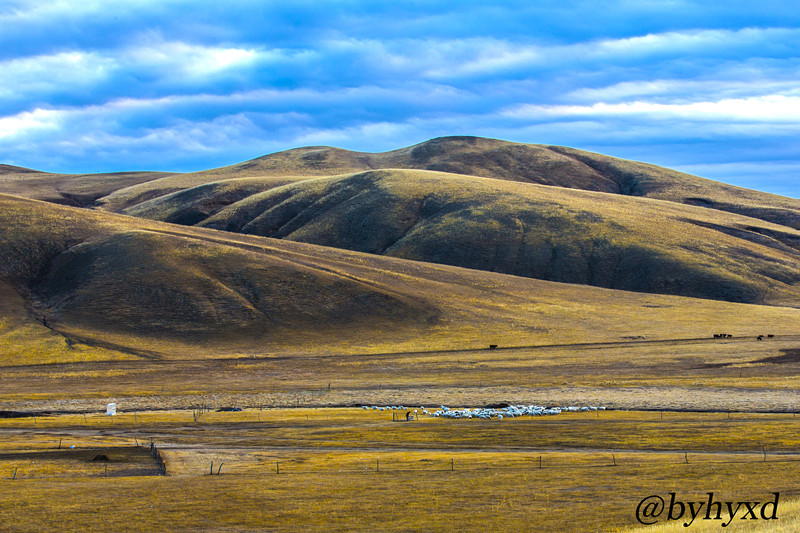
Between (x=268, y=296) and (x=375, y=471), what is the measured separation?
83.1m

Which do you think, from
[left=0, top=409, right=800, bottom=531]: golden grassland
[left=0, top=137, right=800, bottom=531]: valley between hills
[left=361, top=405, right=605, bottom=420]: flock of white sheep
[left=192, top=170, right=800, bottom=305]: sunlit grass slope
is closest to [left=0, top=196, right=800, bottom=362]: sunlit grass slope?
[left=0, top=137, right=800, bottom=531]: valley between hills

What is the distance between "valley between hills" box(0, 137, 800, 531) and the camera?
45.8m

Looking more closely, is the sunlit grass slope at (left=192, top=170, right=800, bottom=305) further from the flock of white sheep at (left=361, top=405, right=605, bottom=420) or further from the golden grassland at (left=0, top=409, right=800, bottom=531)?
the golden grassland at (left=0, top=409, right=800, bottom=531)

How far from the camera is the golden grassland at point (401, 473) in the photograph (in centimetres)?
3022

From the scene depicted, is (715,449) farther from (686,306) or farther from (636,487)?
(686,306)

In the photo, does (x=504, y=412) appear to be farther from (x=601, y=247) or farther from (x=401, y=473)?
(x=601, y=247)

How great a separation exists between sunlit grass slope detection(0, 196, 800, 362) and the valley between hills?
1.67ft

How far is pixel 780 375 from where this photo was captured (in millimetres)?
75000

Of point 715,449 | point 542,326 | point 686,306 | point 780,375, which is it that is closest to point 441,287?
point 542,326

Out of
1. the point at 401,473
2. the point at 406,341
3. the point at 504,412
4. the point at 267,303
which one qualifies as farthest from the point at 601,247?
the point at 401,473

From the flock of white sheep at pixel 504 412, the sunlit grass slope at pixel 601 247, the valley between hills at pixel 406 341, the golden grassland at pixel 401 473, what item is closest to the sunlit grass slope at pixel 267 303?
the valley between hills at pixel 406 341

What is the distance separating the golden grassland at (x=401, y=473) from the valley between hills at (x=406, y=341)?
12.7 inches

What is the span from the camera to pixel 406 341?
4171 inches

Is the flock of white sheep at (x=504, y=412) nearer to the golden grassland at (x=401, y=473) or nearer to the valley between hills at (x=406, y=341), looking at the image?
the golden grassland at (x=401, y=473)
